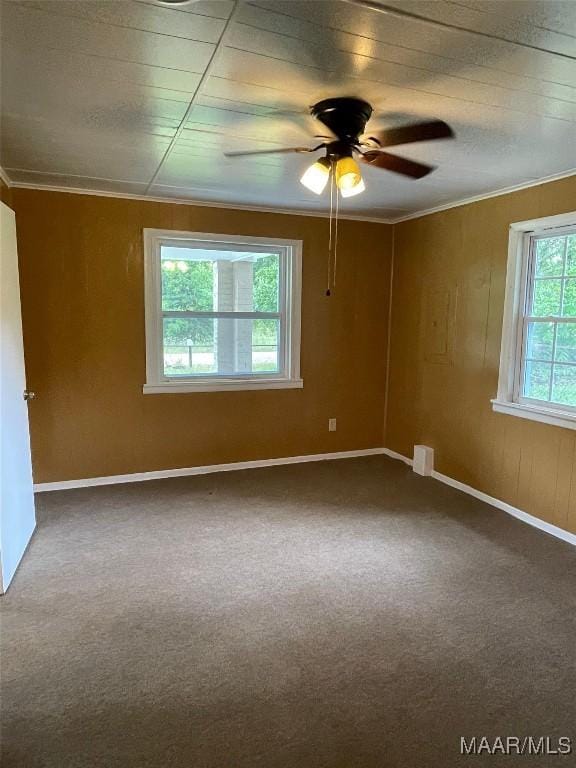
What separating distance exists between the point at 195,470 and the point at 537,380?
2.86 metres

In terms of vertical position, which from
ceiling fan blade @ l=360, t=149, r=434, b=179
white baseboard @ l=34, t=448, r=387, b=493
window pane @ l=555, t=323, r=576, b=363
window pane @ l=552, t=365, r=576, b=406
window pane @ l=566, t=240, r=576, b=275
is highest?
ceiling fan blade @ l=360, t=149, r=434, b=179

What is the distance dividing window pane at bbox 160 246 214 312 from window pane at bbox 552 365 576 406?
9.08 ft

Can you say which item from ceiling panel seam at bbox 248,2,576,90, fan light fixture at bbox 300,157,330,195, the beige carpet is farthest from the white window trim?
fan light fixture at bbox 300,157,330,195

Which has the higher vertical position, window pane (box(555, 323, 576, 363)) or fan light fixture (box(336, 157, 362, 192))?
fan light fixture (box(336, 157, 362, 192))

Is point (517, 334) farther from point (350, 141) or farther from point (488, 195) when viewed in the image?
point (350, 141)

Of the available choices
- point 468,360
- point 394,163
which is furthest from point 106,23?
point 468,360

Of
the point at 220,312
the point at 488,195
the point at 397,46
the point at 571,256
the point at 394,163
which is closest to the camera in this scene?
the point at 397,46

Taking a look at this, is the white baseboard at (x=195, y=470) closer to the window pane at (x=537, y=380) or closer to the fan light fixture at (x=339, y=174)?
the window pane at (x=537, y=380)

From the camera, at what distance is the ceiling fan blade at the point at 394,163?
225 centimetres

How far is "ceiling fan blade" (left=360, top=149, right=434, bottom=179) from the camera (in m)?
2.25

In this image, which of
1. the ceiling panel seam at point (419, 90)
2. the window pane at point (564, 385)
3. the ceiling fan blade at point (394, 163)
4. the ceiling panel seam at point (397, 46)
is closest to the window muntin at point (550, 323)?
the window pane at point (564, 385)

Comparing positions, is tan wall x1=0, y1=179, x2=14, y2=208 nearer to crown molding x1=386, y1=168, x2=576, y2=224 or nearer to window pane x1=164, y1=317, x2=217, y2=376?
window pane x1=164, y1=317, x2=217, y2=376

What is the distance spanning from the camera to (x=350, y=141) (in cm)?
222

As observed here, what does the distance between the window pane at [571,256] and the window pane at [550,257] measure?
4 centimetres
